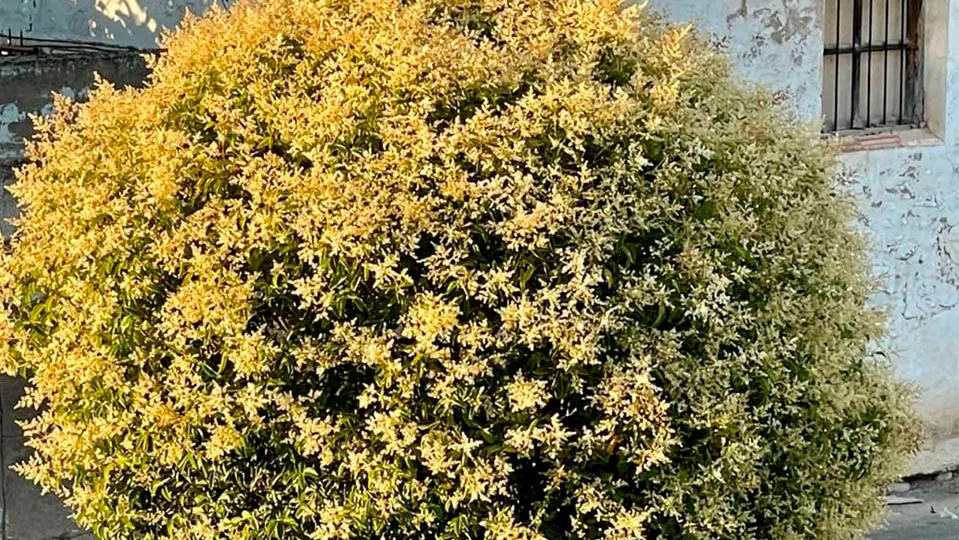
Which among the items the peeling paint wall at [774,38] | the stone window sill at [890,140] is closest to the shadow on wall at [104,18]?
the peeling paint wall at [774,38]

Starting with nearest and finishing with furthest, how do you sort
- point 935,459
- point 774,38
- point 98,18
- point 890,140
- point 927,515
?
point 98,18, point 774,38, point 927,515, point 890,140, point 935,459

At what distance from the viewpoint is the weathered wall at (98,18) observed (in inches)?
228

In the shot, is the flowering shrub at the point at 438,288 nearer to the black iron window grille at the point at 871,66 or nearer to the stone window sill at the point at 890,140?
the stone window sill at the point at 890,140

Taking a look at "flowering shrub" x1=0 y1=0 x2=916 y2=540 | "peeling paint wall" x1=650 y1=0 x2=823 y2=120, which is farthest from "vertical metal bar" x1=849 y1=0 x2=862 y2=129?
"flowering shrub" x1=0 y1=0 x2=916 y2=540

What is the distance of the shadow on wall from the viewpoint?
579 cm

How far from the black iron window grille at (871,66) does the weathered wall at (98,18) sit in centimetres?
347

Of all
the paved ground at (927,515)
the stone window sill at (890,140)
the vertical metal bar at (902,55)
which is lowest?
the paved ground at (927,515)

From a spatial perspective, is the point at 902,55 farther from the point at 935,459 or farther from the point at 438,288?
the point at 438,288

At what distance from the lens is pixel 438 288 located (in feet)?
11.4

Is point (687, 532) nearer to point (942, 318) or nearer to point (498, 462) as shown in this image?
point (498, 462)

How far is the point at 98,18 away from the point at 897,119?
4.40 m

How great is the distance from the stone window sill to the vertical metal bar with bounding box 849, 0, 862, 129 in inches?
7.6

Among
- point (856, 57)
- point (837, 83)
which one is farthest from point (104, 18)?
point (856, 57)

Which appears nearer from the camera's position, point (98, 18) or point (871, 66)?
point (98, 18)
